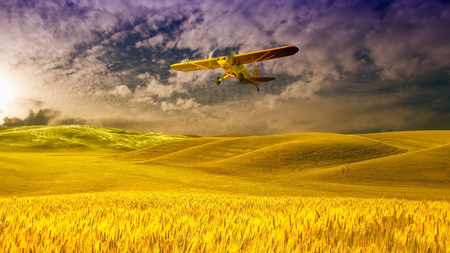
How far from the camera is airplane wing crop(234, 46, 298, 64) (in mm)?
18344

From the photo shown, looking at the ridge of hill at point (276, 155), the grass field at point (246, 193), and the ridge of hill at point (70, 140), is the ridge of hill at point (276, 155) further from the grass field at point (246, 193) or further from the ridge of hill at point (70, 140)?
the ridge of hill at point (70, 140)

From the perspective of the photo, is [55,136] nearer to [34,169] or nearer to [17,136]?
[17,136]

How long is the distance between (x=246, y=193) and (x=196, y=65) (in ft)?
39.0

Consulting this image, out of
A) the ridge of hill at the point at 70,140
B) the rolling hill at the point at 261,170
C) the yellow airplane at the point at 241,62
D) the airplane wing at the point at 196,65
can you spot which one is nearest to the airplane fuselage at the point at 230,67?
the yellow airplane at the point at 241,62

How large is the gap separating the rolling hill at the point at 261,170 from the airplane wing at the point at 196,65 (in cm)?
947

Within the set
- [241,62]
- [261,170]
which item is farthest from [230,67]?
[261,170]

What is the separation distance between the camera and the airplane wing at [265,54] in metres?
18.3

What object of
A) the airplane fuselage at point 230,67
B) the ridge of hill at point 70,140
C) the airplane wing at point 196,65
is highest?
the airplane wing at point 196,65

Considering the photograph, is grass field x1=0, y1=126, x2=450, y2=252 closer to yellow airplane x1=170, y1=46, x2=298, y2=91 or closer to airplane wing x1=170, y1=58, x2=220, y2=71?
yellow airplane x1=170, y1=46, x2=298, y2=91

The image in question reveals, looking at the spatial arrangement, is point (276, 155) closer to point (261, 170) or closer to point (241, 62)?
point (261, 170)

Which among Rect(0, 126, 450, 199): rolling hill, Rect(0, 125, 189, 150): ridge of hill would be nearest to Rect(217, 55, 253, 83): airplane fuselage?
Rect(0, 126, 450, 199): rolling hill

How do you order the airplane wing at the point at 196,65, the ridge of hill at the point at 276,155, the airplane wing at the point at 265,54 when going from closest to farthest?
the airplane wing at the point at 265,54
the airplane wing at the point at 196,65
the ridge of hill at the point at 276,155

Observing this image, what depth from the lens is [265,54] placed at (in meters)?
19.6

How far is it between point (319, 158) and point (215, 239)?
34468mm
